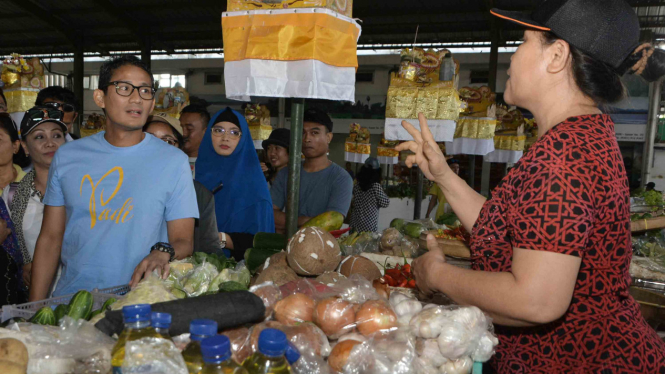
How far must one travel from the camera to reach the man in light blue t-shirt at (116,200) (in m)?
2.21

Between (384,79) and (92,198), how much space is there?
66.0 ft

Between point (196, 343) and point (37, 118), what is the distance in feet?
9.93

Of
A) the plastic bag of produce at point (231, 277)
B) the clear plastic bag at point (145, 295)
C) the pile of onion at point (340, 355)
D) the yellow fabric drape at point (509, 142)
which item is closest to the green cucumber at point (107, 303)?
the clear plastic bag at point (145, 295)

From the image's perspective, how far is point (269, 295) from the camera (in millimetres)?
1605

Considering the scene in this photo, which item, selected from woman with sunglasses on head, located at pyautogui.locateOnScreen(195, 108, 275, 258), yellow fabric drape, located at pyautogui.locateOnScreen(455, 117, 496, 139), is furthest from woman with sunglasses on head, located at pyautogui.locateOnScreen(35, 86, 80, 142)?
yellow fabric drape, located at pyautogui.locateOnScreen(455, 117, 496, 139)


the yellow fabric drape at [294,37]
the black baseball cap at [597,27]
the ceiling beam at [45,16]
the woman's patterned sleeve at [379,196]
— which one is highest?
the ceiling beam at [45,16]

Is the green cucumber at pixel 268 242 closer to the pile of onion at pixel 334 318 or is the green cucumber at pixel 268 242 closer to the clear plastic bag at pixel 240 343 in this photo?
the pile of onion at pixel 334 318

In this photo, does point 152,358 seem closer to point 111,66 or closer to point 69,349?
point 69,349

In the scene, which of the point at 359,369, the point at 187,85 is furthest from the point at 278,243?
the point at 187,85

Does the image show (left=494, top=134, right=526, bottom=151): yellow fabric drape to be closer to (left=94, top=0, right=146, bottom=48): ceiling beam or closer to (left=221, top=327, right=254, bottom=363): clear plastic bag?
(left=221, top=327, right=254, bottom=363): clear plastic bag

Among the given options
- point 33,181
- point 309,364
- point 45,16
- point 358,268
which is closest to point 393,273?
point 358,268

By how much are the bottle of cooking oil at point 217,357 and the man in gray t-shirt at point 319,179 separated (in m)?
3.32

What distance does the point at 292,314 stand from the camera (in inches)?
60.4

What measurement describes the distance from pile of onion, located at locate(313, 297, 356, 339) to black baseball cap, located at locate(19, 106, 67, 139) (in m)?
2.82
